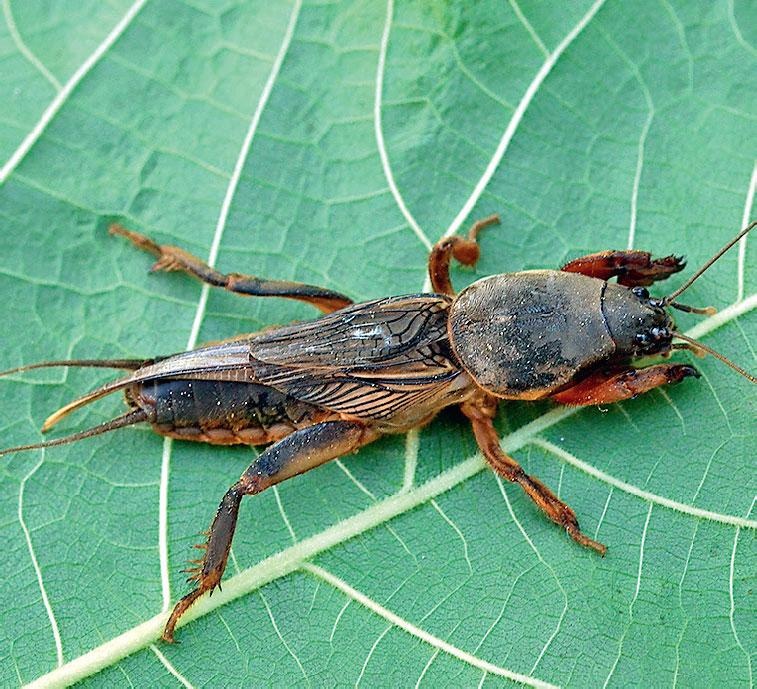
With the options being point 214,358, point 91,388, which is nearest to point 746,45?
point 214,358

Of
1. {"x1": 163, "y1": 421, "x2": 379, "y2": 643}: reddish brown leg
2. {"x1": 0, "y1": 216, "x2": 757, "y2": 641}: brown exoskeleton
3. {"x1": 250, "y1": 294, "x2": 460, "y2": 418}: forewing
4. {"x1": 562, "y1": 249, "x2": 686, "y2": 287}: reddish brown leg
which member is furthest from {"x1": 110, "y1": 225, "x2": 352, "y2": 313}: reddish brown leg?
{"x1": 562, "y1": 249, "x2": 686, "y2": 287}: reddish brown leg

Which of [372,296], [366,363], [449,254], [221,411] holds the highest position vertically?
[449,254]

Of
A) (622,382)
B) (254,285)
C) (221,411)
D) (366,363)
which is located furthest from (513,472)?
(254,285)

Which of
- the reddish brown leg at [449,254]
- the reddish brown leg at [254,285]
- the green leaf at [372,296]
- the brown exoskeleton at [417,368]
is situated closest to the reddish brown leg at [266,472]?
the brown exoskeleton at [417,368]

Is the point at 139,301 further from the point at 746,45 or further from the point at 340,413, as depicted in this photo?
the point at 746,45

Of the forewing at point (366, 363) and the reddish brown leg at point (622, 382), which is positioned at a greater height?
the forewing at point (366, 363)

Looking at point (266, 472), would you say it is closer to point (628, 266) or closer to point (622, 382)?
point (622, 382)

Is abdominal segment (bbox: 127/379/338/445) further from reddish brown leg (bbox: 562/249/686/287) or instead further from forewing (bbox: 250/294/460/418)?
reddish brown leg (bbox: 562/249/686/287)

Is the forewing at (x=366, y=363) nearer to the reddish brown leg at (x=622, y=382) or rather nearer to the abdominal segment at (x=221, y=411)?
the abdominal segment at (x=221, y=411)
